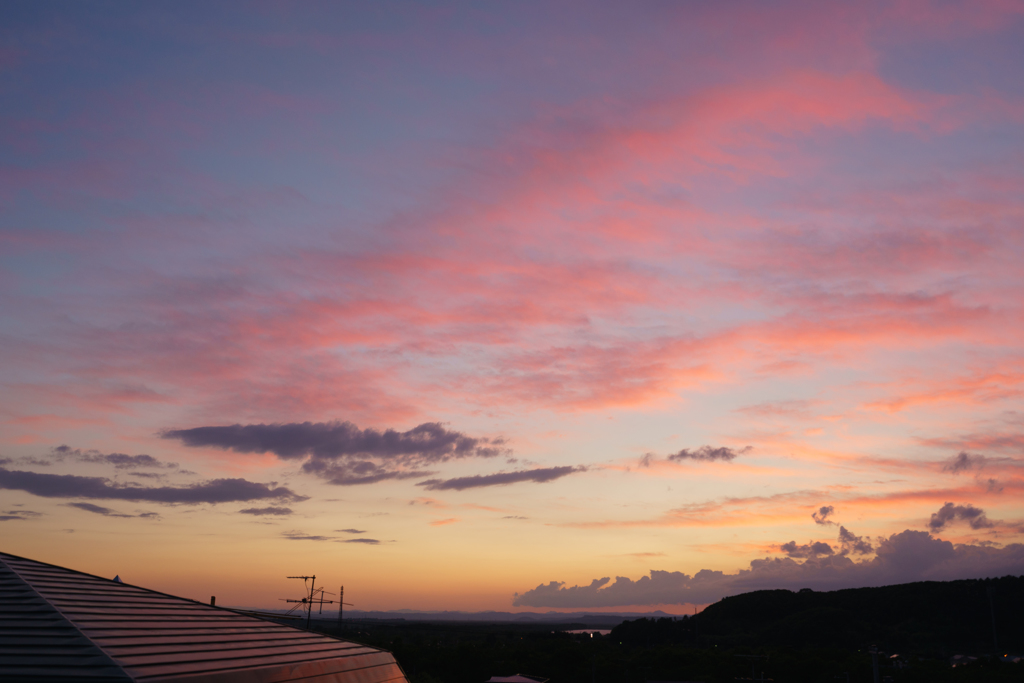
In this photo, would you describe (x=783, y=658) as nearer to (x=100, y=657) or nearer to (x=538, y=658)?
(x=538, y=658)

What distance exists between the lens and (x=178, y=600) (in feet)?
96.7

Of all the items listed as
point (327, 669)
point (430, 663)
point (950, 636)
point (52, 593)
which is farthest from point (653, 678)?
point (950, 636)

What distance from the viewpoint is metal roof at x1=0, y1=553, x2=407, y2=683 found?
19.0m

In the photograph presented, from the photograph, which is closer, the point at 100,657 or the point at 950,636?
the point at 100,657

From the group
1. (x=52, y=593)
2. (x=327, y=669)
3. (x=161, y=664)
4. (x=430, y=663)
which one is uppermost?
(x=52, y=593)

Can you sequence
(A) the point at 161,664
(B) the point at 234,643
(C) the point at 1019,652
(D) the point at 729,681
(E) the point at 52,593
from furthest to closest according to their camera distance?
(C) the point at 1019,652, (D) the point at 729,681, (B) the point at 234,643, (E) the point at 52,593, (A) the point at 161,664

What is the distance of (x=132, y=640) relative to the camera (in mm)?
21297

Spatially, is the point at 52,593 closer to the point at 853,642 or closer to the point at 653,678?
the point at 653,678

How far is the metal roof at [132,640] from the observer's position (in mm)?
19031

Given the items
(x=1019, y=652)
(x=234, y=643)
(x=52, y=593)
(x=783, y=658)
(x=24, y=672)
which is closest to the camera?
A: (x=24, y=672)

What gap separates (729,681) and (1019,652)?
135441 millimetres

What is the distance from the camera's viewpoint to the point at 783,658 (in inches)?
4402

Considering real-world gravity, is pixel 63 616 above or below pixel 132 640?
above

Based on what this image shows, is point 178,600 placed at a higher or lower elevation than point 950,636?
higher
